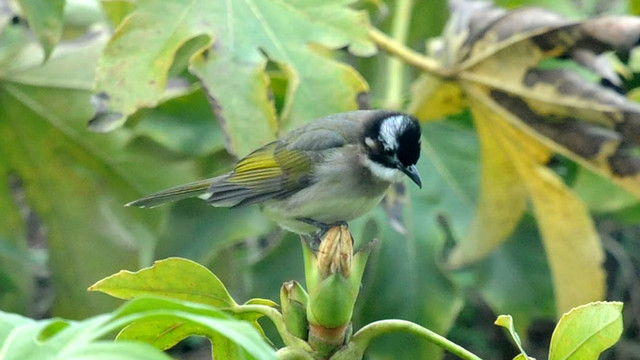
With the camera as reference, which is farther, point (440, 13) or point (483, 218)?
point (440, 13)

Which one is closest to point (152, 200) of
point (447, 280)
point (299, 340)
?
point (447, 280)

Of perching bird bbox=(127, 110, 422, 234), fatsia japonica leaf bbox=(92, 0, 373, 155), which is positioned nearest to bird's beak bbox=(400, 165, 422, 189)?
perching bird bbox=(127, 110, 422, 234)

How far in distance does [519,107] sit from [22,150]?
1.33 meters

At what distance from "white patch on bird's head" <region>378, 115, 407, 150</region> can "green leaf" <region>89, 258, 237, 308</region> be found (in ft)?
3.20

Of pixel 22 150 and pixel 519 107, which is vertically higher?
pixel 519 107

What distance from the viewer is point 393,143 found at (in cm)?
214

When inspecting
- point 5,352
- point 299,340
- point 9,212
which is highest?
point 5,352

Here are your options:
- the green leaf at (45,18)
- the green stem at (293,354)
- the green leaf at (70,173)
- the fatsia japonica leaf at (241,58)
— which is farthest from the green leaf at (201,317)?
the green leaf at (70,173)

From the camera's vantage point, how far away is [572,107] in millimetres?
2523

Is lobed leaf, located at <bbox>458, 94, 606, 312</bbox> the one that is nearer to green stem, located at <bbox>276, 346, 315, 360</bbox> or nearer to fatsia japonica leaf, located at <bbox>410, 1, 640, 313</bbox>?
fatsia japonica leaf, located at <bbox>410, 1, 640, 313</bbox>

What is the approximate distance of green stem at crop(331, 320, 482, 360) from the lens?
3.49 ft

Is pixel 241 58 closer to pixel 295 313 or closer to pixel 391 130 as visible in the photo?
pixel 391 130

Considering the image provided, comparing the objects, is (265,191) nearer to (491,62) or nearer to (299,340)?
(491,62)

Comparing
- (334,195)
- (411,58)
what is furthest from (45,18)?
(411,58)
